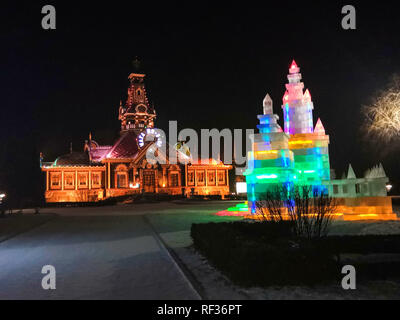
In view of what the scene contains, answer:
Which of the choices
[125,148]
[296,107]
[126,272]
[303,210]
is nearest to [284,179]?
[296,107]

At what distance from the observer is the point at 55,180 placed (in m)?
64.8

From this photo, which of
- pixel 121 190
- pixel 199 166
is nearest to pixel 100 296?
pixel 121 190

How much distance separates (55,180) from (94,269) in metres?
58.1

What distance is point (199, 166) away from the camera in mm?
69562

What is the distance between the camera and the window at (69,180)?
65125 millimetres

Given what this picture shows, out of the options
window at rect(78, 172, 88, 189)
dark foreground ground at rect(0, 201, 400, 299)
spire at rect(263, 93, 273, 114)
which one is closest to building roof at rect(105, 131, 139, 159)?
window at rect(78, 172, 88, 189)

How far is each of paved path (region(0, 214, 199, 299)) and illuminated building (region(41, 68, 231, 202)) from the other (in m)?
46.6

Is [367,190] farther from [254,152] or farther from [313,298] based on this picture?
[313,298]

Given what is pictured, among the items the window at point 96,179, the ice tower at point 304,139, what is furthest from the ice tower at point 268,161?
the window at point 96,179

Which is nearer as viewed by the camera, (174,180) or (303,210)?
(303,210)

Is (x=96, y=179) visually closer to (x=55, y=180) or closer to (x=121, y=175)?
(x=121, y=175)

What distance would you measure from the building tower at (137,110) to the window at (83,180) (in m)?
11.3

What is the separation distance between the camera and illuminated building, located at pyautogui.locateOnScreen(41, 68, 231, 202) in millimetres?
64250
